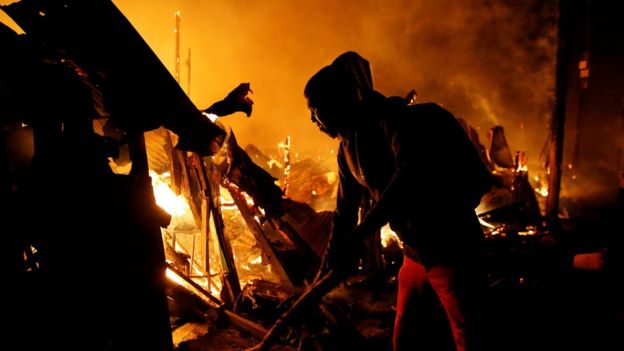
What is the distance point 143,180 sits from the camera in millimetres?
3158

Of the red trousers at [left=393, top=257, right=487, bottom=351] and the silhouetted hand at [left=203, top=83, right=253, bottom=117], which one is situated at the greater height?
the silhouetted hand at [left=203, top=83, right=253, bottom=117]

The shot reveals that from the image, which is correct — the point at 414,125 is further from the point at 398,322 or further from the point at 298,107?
the point at 298,107

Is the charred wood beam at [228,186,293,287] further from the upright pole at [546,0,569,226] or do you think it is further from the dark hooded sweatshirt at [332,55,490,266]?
the upright pole at [546,0,569,226]

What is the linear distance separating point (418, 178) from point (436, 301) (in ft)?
4.79

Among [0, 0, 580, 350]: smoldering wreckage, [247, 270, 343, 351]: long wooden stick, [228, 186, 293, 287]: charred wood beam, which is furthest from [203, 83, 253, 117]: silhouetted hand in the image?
[247, 270, 343, 351]: long wooden stick

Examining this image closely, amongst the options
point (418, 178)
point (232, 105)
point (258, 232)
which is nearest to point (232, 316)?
point (258, 232)

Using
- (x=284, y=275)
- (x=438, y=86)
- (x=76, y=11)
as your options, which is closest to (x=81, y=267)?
(x=76, y=11)

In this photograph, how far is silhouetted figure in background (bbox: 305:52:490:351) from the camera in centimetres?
243

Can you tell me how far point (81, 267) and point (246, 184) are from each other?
373 cm

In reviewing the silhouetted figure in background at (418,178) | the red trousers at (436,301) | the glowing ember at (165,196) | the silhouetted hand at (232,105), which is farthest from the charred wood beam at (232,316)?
the silhouetted figure in background at (418,178)

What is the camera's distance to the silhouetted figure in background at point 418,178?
2426 millimetres

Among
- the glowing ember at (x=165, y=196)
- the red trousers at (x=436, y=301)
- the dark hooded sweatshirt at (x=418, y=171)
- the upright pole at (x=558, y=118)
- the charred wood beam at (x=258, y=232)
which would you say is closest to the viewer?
the dark hooded sweatshirt at (x=418, y=171)

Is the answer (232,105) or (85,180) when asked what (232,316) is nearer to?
(232,105)

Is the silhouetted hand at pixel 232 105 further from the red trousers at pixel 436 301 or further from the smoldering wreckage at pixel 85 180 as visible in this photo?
the red trousers at pixel 436 301
